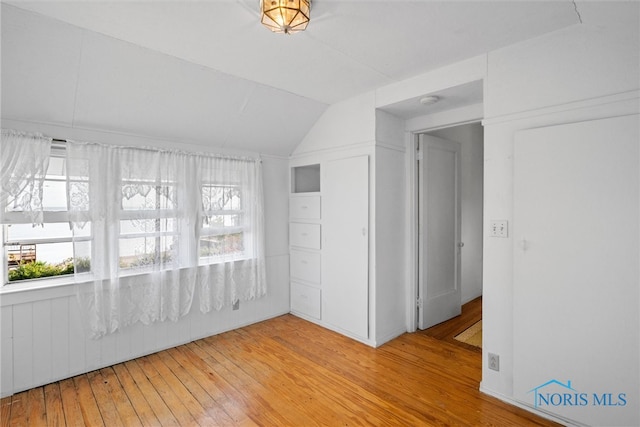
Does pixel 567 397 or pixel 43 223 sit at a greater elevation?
pixel 43 223

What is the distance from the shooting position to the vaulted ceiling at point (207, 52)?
179 centimetres

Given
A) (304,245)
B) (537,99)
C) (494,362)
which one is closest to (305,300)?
(304,245)

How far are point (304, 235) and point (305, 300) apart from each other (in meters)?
0.81

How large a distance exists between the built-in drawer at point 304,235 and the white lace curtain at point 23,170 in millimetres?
2422

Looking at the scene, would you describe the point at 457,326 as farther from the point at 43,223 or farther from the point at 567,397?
the point at 43,223

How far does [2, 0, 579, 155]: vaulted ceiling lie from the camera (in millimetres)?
1786

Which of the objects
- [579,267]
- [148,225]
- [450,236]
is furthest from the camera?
[450,236]

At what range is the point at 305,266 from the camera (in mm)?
3807

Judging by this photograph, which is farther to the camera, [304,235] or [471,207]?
[471,207]

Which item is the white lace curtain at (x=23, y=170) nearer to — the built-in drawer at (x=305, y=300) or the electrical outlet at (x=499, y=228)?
the built-in drawer at (x=305, y=300)

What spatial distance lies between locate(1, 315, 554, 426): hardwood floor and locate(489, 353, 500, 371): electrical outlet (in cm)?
22

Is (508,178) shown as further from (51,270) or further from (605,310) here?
(51,270)

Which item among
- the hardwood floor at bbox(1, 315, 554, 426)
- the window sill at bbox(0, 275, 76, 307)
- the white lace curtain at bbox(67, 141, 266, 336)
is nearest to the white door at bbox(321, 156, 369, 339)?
the hardwood floor at bbox(1, 315, 554, 426)

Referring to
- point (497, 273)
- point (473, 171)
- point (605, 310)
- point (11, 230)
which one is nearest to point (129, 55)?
point (11, 230)
